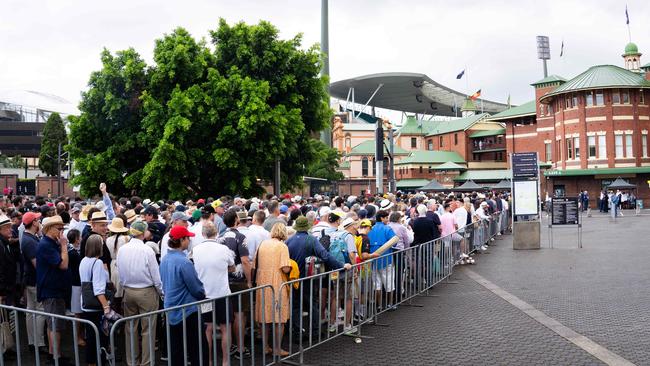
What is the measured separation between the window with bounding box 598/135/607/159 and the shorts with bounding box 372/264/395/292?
5307 centimetres

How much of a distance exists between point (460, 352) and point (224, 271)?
346 centimetres

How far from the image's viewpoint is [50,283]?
787 cm

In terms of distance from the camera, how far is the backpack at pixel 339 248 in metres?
9.14

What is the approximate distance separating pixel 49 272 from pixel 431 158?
85.3 meters

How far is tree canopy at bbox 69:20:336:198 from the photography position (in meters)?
28.2

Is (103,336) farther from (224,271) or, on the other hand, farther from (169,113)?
(169,113)

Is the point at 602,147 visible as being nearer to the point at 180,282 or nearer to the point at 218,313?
the point at 218,313

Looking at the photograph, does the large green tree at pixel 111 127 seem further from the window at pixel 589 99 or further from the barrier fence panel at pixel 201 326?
the window at pixel 589 99

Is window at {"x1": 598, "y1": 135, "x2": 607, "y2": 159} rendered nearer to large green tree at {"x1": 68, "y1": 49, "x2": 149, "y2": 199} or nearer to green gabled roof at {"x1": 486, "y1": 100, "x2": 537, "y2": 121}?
green gabled roof at {"x1": 486, "y1": 100, "x2": 537, "y2": 121}

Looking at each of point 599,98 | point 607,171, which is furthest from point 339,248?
point 599,98

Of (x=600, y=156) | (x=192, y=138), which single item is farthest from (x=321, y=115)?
(x=600, y=156)

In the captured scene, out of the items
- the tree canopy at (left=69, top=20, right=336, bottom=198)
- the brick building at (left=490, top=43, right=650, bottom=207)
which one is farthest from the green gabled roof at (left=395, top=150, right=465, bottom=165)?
the tree canopy at (left=69, top=20, right=336, bottom=198)

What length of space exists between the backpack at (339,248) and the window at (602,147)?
179 ft

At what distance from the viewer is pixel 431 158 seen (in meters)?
90.8
